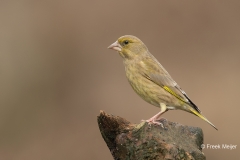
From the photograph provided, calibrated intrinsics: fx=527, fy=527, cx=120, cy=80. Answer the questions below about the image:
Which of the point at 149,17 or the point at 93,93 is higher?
the point at 149,17

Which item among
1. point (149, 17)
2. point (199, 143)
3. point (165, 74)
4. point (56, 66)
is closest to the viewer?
point (199, 143)

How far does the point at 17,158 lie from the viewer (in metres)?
10.5

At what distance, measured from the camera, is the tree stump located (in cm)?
462

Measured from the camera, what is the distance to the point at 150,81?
5.78 metres

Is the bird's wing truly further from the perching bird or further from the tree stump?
the tree stump

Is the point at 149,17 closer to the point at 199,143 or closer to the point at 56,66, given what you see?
the point at 56,66

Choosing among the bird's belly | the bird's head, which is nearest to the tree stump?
the bird's belly

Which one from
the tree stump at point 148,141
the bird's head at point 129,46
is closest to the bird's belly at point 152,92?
the bird's head at point 129,46

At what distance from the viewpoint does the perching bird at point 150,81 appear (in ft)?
18.7

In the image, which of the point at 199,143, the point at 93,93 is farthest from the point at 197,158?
the point at 93,93

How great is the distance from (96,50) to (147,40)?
3.78 ft

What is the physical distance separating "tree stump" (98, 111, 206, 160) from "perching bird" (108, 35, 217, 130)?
24.0 inches

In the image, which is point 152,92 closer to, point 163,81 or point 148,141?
point 163,81

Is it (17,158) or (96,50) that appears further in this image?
(96,50)
